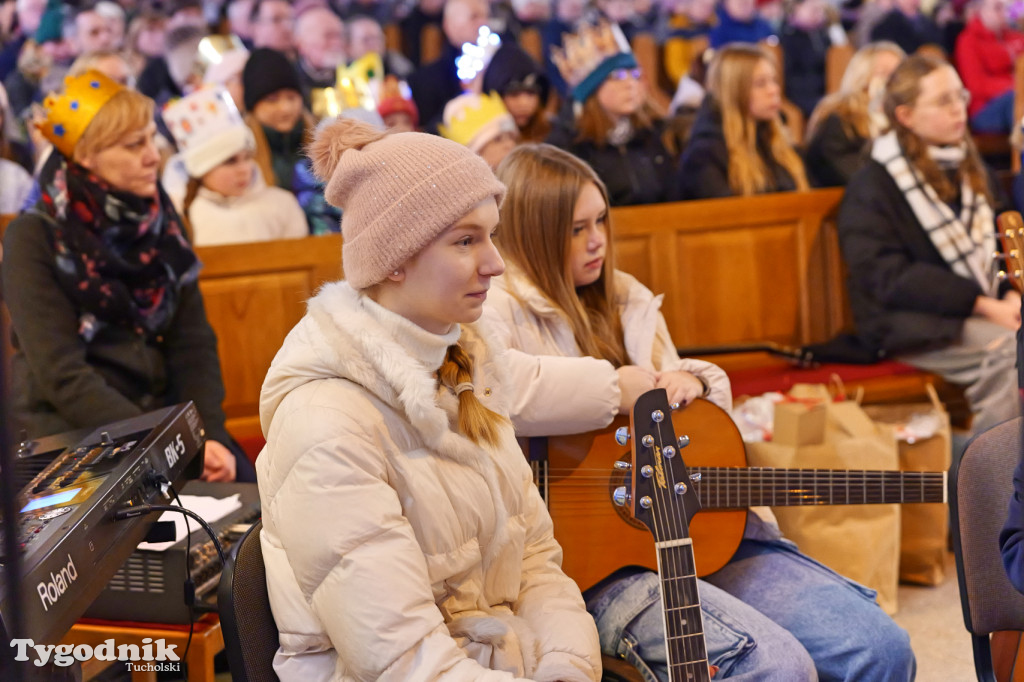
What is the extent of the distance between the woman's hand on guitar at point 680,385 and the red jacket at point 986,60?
5.92m

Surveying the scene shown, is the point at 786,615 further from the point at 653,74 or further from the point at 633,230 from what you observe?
the point at 653,74

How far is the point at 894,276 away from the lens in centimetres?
378

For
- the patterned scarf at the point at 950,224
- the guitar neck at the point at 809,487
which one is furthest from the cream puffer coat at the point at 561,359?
the patterned scarf at the point at 950,224

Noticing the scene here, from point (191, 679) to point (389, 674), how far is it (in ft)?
2.56

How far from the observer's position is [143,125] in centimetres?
268

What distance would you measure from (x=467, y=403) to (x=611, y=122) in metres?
3.46

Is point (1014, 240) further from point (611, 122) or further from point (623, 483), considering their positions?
point (611, 122)

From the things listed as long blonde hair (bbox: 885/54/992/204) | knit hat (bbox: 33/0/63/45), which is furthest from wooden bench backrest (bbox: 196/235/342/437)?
knit hat (bbox: 33/0/63/45)

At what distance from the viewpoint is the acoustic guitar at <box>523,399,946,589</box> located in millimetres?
2152

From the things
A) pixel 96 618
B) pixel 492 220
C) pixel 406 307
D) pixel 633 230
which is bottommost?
pixel 96 618

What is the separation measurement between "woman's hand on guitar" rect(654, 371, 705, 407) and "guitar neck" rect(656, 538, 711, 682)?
1.87 feet

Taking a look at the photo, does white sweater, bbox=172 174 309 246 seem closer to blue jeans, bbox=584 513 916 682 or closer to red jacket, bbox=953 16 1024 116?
blue jeans, bbox=584 513 916 682

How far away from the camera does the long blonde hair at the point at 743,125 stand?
4.48 metres

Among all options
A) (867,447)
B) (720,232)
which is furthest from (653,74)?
(867,447)
